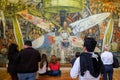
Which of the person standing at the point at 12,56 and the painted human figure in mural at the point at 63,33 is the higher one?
the person standing at the point at 12,56

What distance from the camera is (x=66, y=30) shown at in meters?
15.7

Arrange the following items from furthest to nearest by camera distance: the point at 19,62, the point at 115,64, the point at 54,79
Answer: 1. the point at 54,79
2. the point at 115,64
3. the point at 19,62

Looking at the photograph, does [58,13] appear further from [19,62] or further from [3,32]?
[19,62]

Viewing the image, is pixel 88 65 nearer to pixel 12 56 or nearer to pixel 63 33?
pixel 12 56

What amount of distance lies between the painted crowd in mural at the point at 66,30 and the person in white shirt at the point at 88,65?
35.9 feet

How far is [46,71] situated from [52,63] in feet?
1.50

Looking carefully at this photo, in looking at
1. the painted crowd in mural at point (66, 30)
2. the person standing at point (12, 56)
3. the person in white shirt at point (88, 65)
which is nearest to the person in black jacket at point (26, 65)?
the person standing at point (12, 56)

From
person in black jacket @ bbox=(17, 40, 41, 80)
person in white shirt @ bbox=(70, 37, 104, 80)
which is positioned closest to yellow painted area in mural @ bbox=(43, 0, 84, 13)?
person in black jacket @ bbox=(17, 40, 41, 80)

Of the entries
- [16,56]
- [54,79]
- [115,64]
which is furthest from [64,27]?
[16,56]

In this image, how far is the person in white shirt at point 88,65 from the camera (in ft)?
14.7

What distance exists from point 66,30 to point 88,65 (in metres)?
11.2

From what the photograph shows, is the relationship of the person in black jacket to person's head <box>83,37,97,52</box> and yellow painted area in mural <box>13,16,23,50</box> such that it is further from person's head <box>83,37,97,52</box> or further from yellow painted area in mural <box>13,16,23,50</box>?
yellow painted area in mural <box>13,16,23,50</box>

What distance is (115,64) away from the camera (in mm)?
8969

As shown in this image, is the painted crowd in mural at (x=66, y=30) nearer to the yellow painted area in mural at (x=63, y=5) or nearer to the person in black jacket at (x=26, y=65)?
the yellow painted area in mural at (x=63, y=5)
